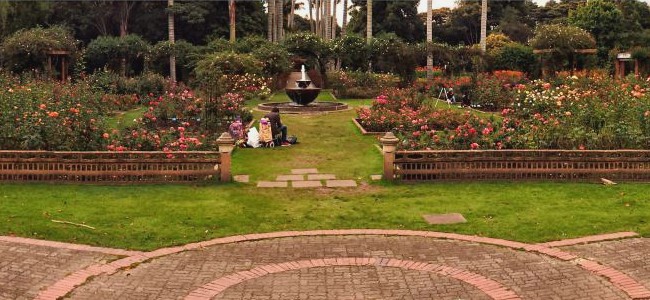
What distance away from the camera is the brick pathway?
670 centimetres

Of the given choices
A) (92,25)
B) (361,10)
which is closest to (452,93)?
(92,25)

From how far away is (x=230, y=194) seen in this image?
11.2 metres

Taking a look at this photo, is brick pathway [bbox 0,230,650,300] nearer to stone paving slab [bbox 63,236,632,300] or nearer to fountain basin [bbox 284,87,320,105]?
stone paving slab [bbox 63,236,632,300]

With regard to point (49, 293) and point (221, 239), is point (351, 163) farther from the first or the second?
point (49, 293)

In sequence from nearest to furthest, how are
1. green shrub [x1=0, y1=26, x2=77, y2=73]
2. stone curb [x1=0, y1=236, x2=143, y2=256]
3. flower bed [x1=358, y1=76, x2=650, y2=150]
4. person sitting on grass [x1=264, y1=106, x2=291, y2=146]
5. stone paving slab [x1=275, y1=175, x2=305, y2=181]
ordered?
stone curb [x1=0, y1=236, x2=143, y2=256] < stone paving slab [x1=275, y1=175, x2=305, y2=181] < flower bed [x1=358, y1=76, x2=650, y2=150] < person sitting on grass [x1=264, y1=106, x2=291, y2=146] < green shrub [x1=0, y1=26, x2=77, y2=73]

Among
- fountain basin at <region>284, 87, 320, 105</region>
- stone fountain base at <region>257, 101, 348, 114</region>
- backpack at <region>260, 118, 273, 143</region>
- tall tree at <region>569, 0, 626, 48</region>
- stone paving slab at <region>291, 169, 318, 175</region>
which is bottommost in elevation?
stone paving slab at <region>291, 169, 318, 175</region>

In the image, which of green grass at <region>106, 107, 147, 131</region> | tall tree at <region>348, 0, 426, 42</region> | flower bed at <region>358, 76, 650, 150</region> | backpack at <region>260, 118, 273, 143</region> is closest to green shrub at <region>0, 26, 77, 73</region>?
green grass at <region>106, 107, 147, 131</region>

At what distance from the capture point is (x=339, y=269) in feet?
24.5

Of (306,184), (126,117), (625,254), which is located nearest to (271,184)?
(306,184)

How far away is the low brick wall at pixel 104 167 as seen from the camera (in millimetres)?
11734

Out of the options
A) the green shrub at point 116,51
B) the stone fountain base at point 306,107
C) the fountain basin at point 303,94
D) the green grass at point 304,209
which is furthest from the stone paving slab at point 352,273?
the green shrub at point 116,51

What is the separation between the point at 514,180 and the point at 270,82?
75.4 feet

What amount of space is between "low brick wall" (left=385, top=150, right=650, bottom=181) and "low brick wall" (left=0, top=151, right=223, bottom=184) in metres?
3.89

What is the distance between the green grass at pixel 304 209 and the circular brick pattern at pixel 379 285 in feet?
5.08
